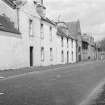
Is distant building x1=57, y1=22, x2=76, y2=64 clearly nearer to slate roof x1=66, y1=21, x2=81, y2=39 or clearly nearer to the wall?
slate roof x1=66, y1=21, x2=81, y2=39

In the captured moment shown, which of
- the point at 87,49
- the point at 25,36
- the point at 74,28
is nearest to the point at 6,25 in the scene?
the point at 25,36

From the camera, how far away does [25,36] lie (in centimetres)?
3122

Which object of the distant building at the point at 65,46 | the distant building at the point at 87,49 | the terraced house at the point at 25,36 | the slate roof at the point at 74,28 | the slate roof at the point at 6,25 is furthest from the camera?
the distant building at the point at 87,49

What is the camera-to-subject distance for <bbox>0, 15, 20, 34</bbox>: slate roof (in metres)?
26.2

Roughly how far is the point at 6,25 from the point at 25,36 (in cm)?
392

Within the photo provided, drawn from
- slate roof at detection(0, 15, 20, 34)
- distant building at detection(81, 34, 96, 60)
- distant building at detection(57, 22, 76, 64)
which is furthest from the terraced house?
distant building at detection(81, 34, 96, 60)

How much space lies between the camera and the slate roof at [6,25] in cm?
2617

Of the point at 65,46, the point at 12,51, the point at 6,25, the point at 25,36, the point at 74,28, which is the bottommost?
the point at 12,51

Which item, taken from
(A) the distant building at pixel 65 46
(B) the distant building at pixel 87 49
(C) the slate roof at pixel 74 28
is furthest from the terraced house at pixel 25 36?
(B) the distant building at pixel 87 49

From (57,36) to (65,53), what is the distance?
6.32 m

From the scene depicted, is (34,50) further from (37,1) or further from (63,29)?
(63,29)

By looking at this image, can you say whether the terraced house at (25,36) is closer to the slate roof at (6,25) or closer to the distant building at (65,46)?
the slate roof at (6,25)

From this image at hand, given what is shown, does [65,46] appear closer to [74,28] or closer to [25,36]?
[25,36]

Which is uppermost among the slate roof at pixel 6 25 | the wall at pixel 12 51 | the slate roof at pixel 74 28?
the slate roof at pixel 74 28
